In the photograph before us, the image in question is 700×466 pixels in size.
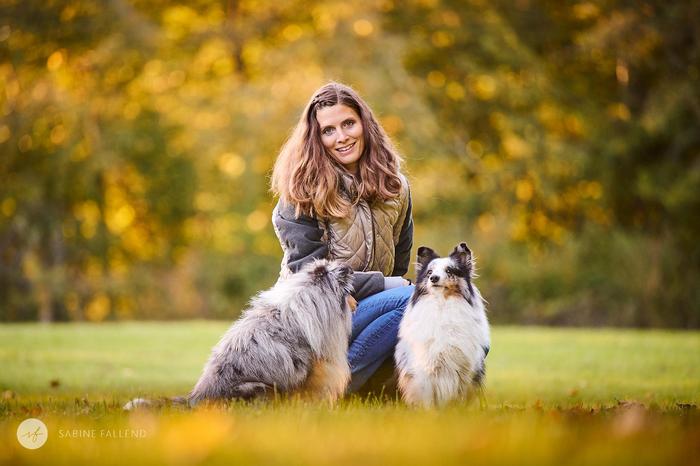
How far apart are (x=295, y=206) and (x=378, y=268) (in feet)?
1.99

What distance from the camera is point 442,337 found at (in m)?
4.20

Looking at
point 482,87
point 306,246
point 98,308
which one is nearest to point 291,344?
point 306,246

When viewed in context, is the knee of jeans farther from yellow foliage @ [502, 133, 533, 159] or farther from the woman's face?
yellow foliage @ [502, 133, 533, 159]

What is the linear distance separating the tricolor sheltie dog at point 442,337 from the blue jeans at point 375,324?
209 millimetres

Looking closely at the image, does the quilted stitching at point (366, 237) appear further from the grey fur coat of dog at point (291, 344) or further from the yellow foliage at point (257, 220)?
the yellow foliage at point (257, 220)

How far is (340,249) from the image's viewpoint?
466cm

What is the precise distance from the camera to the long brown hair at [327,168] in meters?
4.59

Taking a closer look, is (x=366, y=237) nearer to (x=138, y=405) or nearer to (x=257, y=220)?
(x=138, y=405)

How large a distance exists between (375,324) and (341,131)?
3.72 feet

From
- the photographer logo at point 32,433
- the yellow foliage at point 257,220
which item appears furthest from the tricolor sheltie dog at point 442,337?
the yellow foliage at point 257,220

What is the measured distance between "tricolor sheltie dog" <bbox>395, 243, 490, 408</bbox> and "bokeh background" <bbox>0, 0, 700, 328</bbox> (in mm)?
11873

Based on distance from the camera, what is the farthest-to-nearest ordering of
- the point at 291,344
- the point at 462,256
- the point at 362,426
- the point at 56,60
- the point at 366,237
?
1. the point at 56,60
2. the point at 366,237
3. the point at 462,256
4. the point at 291,344
5. the point at 362,426

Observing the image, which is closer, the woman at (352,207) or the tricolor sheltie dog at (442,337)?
the tricolor sheltie dog at (442,337)

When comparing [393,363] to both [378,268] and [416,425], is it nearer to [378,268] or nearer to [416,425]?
[378,268]
